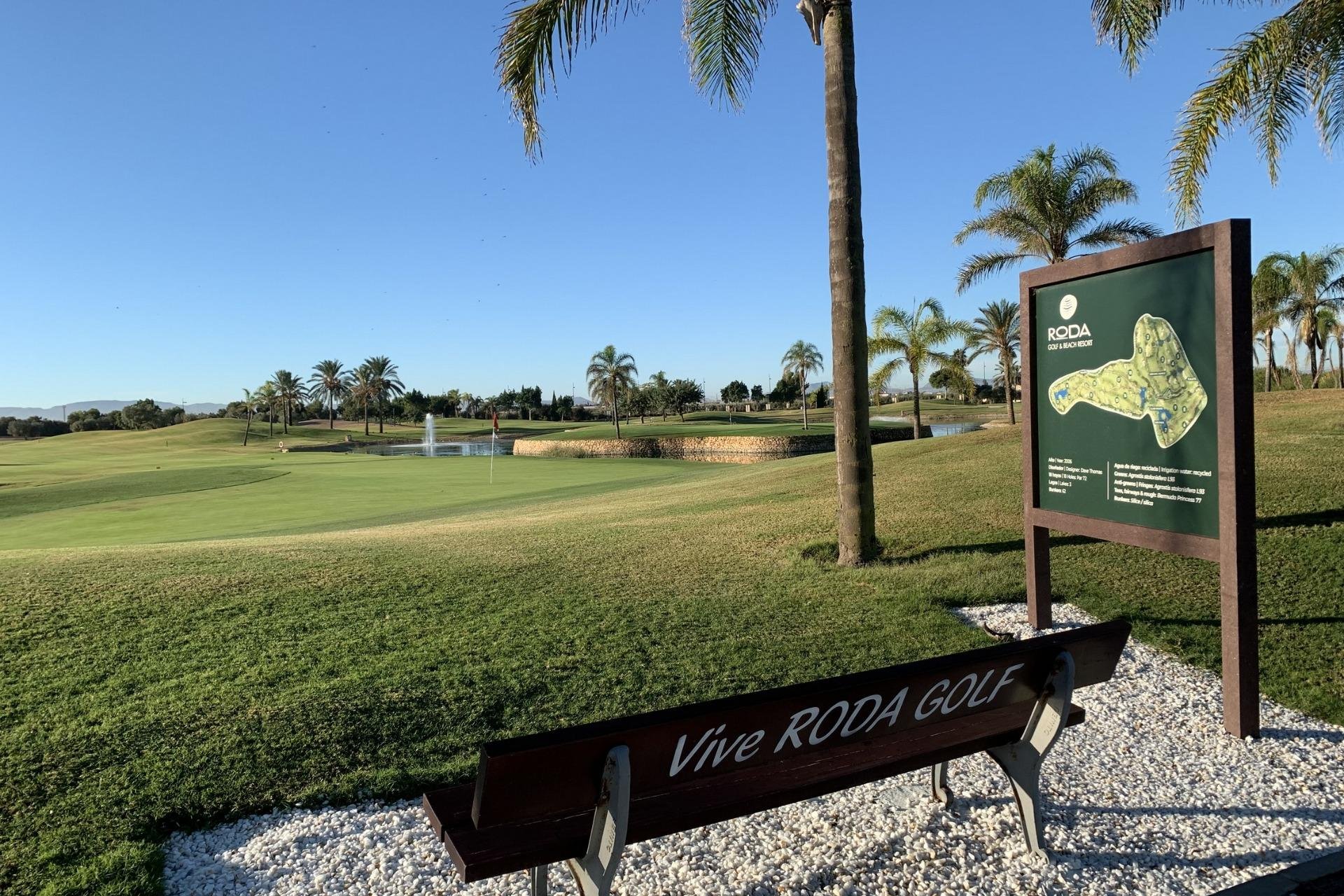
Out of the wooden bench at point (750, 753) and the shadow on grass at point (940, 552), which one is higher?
the wooden bench at point (750, 753)

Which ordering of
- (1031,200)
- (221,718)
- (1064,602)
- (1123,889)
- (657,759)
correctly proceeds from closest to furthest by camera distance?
(657,759) → (1123,889) → (221,718) → (1064,602) → (1031,200)

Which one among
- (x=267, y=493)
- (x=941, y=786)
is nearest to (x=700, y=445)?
(x=267, y=493)

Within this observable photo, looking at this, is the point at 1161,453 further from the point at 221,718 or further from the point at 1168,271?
the point at 221,718

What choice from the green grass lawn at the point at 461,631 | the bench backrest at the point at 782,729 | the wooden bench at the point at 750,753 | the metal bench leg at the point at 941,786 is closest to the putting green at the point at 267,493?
the green grass lawn at the point at 461,631

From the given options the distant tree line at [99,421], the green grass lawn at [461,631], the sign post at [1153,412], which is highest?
the distant tree line at [99,421]

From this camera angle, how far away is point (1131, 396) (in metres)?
5.36

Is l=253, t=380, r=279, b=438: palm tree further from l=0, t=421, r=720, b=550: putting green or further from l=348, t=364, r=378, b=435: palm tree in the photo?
l=0, t=421, r=720, b=550: putting green

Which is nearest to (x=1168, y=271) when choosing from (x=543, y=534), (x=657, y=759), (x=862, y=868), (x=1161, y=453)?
(x=1161, y=453)

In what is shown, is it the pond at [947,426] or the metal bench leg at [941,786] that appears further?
the pond at [947,426]

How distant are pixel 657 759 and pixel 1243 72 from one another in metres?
11.6

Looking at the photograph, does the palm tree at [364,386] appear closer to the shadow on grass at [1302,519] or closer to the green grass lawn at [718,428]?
the green grass lawn at [718,428]

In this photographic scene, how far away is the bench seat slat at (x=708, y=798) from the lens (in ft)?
8.33

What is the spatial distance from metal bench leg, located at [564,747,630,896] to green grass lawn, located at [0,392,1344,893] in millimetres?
1736

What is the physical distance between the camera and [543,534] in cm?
1126
